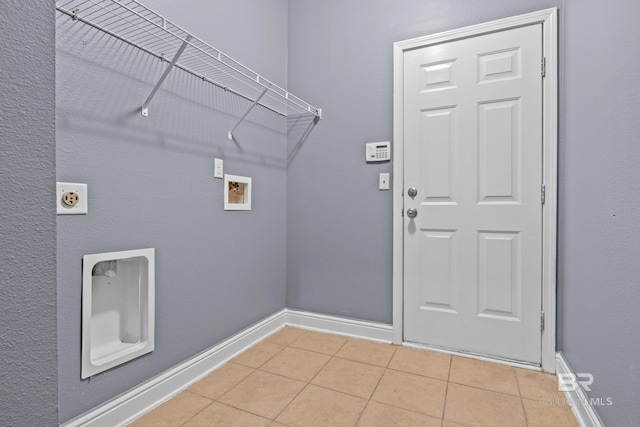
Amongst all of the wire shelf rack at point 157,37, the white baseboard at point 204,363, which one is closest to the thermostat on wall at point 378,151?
the wire shelf rack at point 157,37

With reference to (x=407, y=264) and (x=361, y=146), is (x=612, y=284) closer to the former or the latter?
(x=407, y=264)

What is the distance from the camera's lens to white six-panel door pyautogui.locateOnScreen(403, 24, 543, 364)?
1.79m

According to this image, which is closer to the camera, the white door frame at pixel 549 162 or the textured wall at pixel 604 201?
the textured wall at pixel 604 201

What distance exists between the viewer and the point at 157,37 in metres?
1.32

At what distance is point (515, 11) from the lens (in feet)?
5.96

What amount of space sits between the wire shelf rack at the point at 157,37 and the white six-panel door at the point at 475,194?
3.71 ft

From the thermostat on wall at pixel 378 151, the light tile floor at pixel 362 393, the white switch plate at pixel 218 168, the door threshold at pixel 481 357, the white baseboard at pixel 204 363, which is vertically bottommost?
the light tile floor at pixel 362 393

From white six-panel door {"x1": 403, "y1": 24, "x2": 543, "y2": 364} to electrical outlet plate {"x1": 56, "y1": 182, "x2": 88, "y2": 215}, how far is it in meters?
1.70

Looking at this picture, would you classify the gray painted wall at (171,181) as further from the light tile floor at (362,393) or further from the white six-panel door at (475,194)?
the white six-panel door at (475,194)

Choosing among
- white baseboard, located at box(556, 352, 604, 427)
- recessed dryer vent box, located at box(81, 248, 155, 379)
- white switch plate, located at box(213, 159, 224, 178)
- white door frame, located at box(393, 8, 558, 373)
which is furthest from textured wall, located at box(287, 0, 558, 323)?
recessed dryer vent box, located at box(81, 248, 155, 379)

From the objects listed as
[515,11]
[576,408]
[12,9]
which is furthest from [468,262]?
[12,9]

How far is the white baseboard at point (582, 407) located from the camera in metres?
1.19

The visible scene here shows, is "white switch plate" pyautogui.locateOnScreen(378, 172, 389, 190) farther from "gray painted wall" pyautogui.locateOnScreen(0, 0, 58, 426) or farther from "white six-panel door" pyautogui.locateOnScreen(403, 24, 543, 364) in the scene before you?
"gray painted wall" pyautogui.locateOnScreen(0, 0, 58, 426)

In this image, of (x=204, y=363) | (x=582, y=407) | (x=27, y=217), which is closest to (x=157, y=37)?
(x=27, y=217)
